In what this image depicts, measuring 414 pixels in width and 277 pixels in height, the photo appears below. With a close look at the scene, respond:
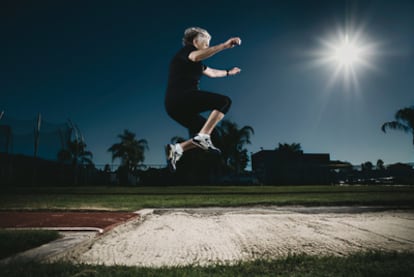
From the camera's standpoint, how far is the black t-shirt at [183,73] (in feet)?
10.3

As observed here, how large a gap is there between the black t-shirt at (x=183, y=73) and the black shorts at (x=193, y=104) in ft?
0.30

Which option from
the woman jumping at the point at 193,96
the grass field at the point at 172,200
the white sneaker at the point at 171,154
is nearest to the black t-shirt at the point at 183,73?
the woman jumping at the point at 193,96

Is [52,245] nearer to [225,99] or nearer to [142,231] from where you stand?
[142,231]

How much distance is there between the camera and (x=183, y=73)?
318 cm

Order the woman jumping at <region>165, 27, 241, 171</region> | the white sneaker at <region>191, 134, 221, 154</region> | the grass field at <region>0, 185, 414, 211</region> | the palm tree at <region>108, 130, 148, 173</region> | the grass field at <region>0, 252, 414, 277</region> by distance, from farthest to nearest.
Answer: the palm tree at <region>108, 130, 148, 173</region>
the grass field at <region>0, 185, 414, 211</region>
the white sneaker at <region>191, 134, 221, 154</region>
the woman jumping at <region>165, 27, 241, 171</region>
the grass field at <region>0, 252, 414, 277</region>

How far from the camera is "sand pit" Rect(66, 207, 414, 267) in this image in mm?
3371

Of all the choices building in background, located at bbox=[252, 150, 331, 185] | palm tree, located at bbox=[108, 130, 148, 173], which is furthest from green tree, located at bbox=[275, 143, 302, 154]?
palm tree, located at bbox=[108, 130, 148, 173]

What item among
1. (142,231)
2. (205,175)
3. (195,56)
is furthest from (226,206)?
(205,175)

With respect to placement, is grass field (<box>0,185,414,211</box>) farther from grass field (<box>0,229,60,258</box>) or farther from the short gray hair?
the short gray hair

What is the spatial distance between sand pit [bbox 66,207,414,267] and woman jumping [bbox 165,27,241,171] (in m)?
1.18

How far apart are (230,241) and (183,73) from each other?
2.61m

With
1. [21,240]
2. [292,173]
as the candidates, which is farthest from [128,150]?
[21,240]

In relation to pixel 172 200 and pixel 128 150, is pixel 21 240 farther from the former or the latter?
pixel 128 150

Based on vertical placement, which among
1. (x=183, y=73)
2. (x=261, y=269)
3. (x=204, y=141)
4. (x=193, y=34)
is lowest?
(x=261, y=269)
